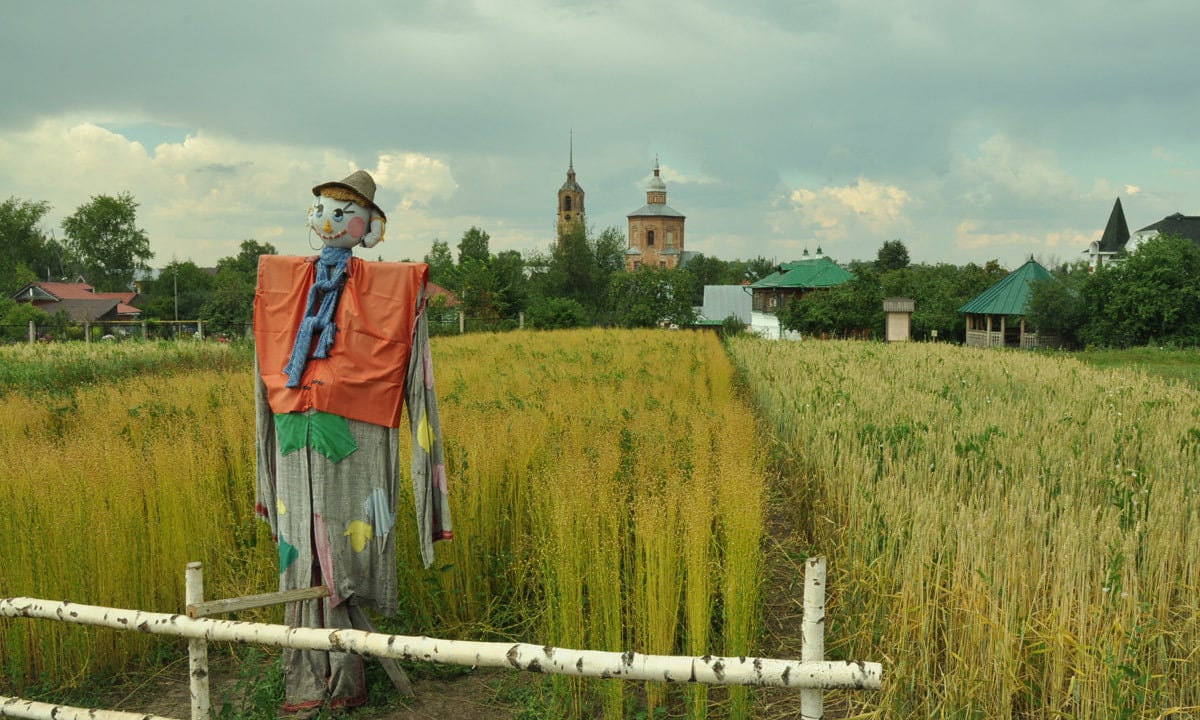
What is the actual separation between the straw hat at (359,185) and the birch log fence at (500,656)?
5.68 feet

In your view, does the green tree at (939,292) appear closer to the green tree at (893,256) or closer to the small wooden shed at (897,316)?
the small wooden shed at (897,316)

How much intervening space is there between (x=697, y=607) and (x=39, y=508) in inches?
131

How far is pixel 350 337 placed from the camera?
3496 mm

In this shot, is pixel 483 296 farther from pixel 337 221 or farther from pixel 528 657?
pixel 528 657

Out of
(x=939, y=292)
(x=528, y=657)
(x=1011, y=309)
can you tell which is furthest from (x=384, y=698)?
(x=939, y=292)

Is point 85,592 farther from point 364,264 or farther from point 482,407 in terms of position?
point 482,407

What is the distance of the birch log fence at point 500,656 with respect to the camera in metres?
2.26

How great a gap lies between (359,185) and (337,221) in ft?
0.65

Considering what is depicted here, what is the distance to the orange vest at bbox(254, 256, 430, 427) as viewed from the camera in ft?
11.4

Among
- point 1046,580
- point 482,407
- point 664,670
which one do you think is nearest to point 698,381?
point 482,407

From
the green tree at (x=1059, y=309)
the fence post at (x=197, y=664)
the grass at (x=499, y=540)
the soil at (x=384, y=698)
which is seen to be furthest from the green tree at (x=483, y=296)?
the fence post at (x=197, y=664)

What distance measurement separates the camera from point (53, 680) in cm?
387

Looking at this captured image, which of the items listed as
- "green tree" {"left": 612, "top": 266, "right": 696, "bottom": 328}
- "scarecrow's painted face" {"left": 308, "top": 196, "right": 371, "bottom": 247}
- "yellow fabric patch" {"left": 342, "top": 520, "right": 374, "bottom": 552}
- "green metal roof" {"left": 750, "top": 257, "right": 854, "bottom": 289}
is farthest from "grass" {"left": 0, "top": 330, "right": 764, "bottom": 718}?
"green metal roof" {"left": 750, "top": 257, "right": 854, "bottom": 289}

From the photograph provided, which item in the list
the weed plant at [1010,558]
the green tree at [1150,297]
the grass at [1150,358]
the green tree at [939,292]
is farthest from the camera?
the green tree at [939,292]
